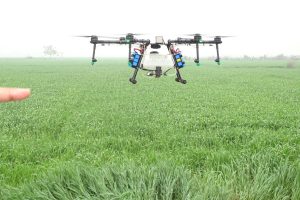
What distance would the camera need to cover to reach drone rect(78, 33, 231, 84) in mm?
2143

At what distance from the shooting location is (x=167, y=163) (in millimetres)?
6340

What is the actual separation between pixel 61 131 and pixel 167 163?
9221mm

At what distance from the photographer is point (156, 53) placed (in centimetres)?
218

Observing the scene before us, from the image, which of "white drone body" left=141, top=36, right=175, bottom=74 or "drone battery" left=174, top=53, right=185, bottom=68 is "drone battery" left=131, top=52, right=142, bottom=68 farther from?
"drone battery" left=174, top=53, right=185, bottom=68

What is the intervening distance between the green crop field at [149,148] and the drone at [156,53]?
80mm

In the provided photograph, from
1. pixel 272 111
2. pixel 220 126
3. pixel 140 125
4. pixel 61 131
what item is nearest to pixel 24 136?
pixel 61 131

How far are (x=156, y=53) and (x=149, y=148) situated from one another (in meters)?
9.41

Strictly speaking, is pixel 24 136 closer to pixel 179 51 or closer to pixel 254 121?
pixel 254 121

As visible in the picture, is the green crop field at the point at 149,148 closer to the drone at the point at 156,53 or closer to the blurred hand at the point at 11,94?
the drone at the point at 156,53

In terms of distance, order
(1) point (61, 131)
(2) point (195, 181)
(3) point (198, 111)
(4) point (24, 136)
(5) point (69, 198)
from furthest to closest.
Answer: (3) point (198, 111) < (1) point (61, 131) < (4) point (24, 136) < (2) point (195, 181) < (5) point (69, 198)

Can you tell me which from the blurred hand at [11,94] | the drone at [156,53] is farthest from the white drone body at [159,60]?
the blurred hand at [11,94]

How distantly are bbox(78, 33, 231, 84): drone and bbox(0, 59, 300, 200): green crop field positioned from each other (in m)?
0.08

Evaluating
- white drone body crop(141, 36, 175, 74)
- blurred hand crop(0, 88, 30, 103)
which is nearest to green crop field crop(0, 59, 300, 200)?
white drone body crop(141, 36, 175, 74)

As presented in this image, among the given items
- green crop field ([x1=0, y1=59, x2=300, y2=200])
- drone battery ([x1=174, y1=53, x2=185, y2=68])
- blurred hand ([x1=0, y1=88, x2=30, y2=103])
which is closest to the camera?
blurred hand ([x1=0, y1=88, x2=30, y2=103])
